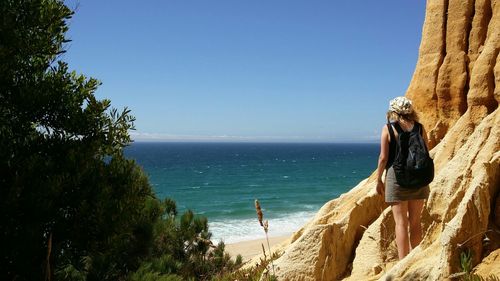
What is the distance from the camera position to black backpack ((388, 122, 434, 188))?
6039mm

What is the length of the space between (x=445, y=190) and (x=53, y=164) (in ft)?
18.8

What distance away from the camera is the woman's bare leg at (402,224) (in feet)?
20.7

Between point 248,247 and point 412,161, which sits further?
point 248,247

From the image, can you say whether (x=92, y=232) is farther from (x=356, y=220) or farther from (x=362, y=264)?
(x=356, y=220)

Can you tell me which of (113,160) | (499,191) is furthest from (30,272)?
(499,191)

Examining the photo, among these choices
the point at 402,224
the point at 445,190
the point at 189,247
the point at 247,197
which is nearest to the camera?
the point at 402,224

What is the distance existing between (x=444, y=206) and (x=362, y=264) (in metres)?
2.04

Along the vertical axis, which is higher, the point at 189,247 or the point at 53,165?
the point at 53,165

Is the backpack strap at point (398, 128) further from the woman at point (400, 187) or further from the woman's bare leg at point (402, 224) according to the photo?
the woman's bare leg at point (402, 224)

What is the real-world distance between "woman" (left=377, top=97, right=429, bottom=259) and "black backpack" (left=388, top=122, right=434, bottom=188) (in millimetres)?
96

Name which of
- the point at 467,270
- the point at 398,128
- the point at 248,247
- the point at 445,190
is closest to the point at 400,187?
the point at 398,128

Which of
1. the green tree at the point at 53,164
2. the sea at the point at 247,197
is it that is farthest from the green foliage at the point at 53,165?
the sea at the point at 247,197

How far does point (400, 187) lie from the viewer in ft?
20.4

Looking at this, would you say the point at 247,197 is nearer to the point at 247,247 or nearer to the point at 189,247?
the point at 247,247
